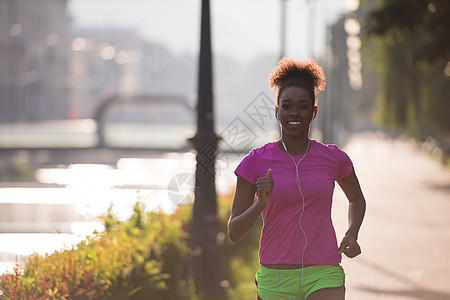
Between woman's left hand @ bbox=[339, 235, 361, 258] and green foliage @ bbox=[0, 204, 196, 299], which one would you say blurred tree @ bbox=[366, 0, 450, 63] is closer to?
green foliage @ bbox=[0, 204, 196, 299]

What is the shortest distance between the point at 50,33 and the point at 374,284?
134 m

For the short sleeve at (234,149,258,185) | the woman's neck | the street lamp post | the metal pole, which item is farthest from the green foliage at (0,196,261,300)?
the metal pole

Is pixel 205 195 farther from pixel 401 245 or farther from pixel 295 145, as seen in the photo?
pixel 401 245

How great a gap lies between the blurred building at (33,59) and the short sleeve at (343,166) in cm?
10660

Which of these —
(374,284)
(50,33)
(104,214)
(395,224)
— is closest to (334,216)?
(395,224)

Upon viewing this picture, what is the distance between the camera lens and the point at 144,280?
242 inches

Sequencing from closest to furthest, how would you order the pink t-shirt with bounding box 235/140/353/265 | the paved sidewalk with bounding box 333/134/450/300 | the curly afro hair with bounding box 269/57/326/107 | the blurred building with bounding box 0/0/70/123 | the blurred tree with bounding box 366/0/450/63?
the pink t-shirt with bounding box 235/140/353/265 < the curly afro hair with bounding box 269/57/326/107 < the paved sidewalk with bounding box 333/134/450/300 < the blurred tree with bounding box 366/0/450/63 < the blurred building with bounding box 0/0/70/123

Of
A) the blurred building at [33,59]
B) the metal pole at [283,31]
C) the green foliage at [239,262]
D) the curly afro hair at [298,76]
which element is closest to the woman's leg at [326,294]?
the curly afro hair at [298,76]

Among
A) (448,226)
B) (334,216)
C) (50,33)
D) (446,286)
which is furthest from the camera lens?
(50,33)

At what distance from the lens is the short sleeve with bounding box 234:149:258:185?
322 centimetres

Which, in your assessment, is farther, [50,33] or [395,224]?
[50,33]

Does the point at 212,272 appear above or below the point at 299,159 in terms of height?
below

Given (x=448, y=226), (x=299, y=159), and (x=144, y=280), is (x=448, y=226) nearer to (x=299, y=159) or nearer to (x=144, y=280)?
(x=144, y=280)

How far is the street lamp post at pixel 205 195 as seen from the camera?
754 centimetres
